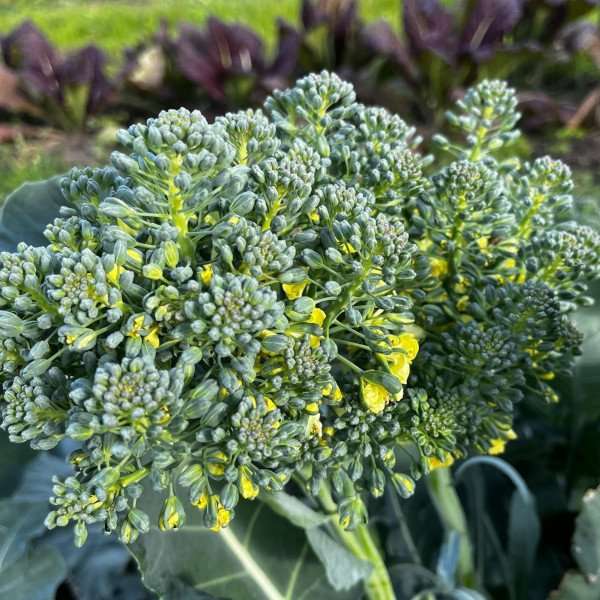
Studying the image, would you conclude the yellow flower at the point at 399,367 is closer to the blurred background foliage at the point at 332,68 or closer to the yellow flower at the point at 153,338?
the yellow flower at the point at 153,338

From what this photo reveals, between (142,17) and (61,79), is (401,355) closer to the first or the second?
(61,79)

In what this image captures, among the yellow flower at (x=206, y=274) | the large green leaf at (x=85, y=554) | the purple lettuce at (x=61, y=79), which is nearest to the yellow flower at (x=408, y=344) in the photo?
the yellow flower at (x=206, y=274)

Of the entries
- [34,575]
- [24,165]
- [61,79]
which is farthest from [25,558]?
[61,79]

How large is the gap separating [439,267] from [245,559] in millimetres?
498

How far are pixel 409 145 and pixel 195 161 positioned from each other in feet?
1.21

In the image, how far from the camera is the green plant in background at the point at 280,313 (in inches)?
24.5

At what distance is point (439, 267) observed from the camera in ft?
2.65

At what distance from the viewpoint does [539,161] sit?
2.83ft

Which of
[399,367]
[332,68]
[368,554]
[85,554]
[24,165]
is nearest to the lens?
[399,367]

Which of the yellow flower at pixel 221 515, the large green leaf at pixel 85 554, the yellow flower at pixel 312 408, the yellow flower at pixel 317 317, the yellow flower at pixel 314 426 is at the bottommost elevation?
the large green leaf at pixel 85 554

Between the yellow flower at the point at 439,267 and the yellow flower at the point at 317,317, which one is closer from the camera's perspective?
the yellow flower at the point at 317,317

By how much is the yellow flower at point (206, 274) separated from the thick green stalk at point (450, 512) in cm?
48

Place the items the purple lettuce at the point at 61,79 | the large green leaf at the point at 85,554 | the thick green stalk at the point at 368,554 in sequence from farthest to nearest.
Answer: the purple lettuce at the point at 61,79 → the large green leaf at the point at 85,554 → the thick green stalk at the point at 368,554

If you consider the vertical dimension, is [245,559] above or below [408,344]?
below
